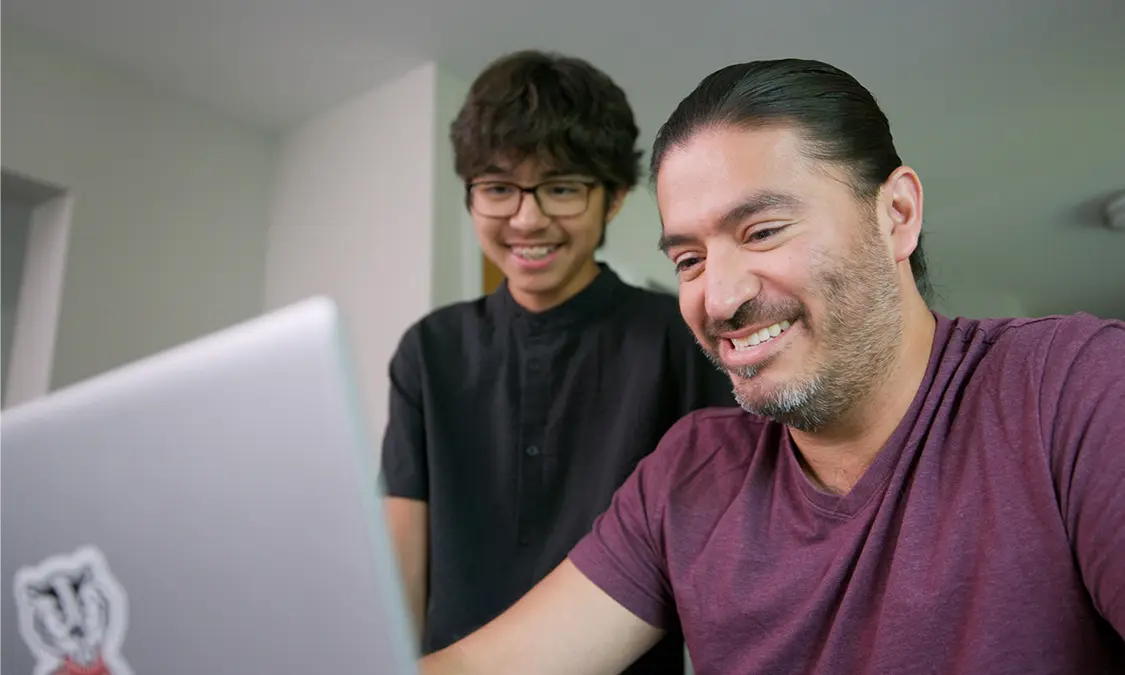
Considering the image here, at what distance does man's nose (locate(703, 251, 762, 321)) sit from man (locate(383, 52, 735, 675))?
361 millimetres

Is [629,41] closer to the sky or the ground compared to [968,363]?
closer to the sky

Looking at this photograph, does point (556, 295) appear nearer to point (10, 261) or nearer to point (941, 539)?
point (941, 539)

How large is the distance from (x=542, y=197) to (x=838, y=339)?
1.90 feet

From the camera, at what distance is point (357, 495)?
0.34 m

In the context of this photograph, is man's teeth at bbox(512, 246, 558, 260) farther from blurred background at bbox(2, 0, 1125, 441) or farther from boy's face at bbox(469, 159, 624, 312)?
blurred background at bbox(2, 0, 1125, 441)

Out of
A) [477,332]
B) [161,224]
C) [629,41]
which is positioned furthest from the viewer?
[161,224]

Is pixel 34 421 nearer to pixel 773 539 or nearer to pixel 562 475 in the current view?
pixel 773 539

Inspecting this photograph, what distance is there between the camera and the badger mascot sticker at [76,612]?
0.41 meters

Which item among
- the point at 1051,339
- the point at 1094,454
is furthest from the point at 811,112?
the point at 1094,454

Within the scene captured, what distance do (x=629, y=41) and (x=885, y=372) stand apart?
1626 millimetres

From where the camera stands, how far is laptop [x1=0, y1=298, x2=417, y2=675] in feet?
1.12

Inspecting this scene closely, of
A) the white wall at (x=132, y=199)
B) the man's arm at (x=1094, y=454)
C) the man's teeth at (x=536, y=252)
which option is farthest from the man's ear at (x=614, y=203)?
the white wall at (x=132, y=199)

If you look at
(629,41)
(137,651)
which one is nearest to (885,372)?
(137,651)

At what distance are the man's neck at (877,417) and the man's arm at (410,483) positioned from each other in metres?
0.66
